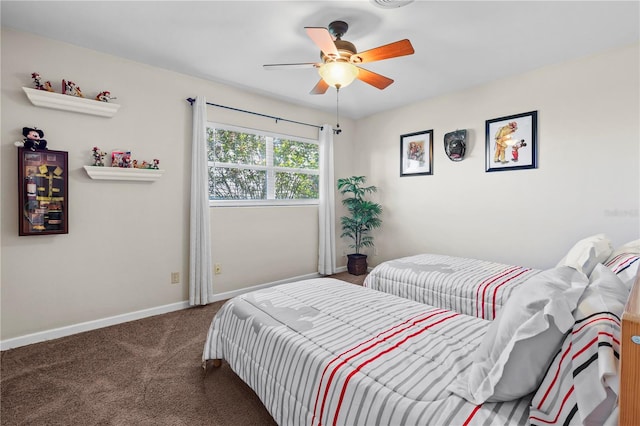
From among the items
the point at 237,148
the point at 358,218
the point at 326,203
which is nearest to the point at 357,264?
the point at 358,218

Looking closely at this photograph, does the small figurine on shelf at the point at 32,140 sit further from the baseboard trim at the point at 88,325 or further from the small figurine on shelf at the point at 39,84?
the baseboard trim at the point at 88,325

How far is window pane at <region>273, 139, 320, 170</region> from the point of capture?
4.13 meters

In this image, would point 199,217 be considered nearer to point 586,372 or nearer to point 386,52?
point 386,52

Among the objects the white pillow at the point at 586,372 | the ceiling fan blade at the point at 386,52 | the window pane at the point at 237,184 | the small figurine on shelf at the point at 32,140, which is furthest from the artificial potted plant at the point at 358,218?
the white pillow at the point at 586,372

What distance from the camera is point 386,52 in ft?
7.04

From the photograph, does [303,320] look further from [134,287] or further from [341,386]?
[134,287]

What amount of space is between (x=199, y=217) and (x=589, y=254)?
3.28 metres

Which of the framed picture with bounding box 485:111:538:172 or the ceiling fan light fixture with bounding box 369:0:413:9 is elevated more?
the ceiling fan light fixture with bounding box 369:0:413:9

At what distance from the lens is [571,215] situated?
9.68 ft

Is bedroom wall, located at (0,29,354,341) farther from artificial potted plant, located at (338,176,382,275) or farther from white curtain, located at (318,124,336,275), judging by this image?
artificial potted plant, located at (338,176,382,275)

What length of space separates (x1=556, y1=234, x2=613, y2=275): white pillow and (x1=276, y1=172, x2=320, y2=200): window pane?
122 inches

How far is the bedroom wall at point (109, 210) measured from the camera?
7.93 ft

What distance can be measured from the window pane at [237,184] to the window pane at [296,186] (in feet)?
0.78

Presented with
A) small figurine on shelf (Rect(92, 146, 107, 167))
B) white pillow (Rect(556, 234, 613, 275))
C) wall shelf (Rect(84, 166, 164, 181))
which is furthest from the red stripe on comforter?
small figurine on shelf (Rect(92, 146, 107, 167))
